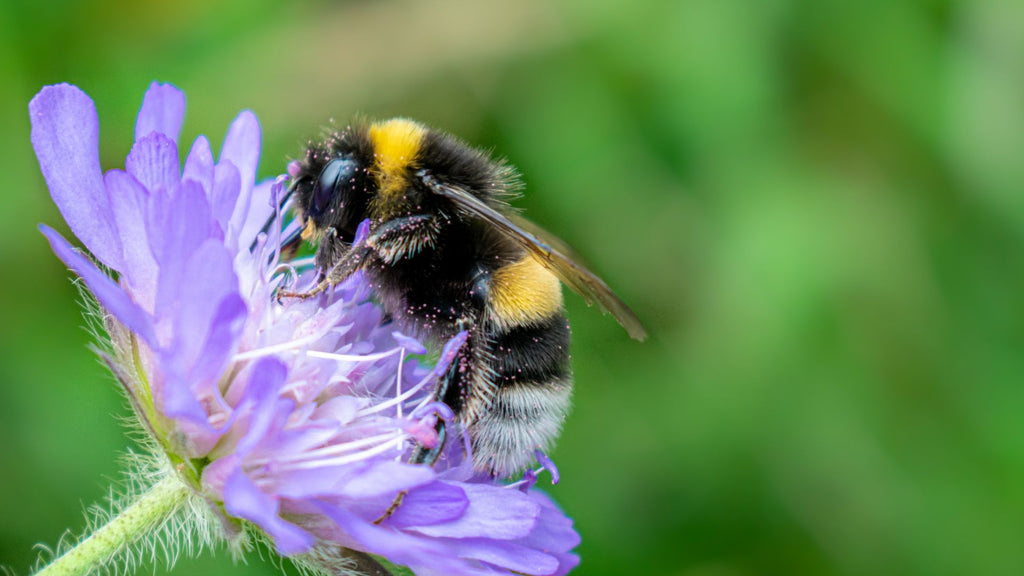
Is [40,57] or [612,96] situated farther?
[612,96]

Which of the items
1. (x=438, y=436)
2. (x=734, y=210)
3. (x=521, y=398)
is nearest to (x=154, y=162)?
(x=438, y=436)

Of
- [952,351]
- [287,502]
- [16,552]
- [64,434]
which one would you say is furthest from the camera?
[952,351]

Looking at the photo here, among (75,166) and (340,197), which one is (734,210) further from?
(75,166)

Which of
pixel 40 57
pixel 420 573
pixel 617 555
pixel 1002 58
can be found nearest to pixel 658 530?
pixel 617 555

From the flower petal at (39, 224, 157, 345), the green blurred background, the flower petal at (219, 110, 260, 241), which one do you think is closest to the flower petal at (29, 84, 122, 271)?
the flower petal at (39, 224, 157, 345)

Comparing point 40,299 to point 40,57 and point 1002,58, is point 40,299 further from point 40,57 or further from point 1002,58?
point 1002,58
